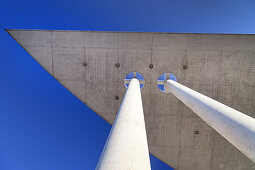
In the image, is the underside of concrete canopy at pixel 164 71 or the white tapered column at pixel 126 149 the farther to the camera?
the underside of concrete canopy at pixel 164 71

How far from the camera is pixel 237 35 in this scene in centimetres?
1370

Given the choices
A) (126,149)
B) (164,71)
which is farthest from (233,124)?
(164,71)

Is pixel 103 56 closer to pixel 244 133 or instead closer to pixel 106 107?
pixel 106 107

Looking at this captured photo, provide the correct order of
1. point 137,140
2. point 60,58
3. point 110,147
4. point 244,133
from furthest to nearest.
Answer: point 60,58, point 244,133, point 137,140, point 110,147

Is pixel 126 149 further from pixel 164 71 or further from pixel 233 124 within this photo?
pixel 164 71

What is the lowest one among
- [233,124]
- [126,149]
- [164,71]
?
[126,149]

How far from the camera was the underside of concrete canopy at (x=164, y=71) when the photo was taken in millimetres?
13945

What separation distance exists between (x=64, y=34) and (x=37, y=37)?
8.52 ft

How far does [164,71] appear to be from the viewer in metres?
14.6

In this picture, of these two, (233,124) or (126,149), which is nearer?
(126,149)

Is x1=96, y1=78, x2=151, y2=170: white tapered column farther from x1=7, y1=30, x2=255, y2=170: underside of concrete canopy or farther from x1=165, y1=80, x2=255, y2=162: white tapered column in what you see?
x1=7, y1=30, x2=255, y2=170: underside of concrete canopy

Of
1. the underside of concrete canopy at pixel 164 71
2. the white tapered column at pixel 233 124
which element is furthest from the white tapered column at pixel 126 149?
the underside of concrete canopy at pixel 164 71

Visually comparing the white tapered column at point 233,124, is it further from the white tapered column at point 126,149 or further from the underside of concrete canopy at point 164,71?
the underside of concrete canopy at point 164,71

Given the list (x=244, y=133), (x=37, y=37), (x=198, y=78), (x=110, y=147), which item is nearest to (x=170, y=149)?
(x=198, y=78)
